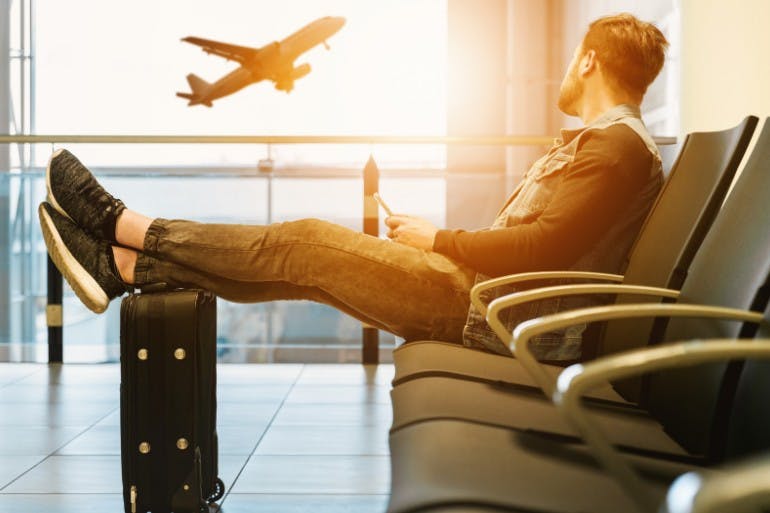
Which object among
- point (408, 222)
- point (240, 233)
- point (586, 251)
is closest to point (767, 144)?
point (586, 251)

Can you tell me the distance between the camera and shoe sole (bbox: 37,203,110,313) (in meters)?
1.88

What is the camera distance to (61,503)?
1.92 meters

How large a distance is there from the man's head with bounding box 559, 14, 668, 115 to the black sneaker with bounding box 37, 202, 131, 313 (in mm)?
1225

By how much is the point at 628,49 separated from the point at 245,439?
1520mm

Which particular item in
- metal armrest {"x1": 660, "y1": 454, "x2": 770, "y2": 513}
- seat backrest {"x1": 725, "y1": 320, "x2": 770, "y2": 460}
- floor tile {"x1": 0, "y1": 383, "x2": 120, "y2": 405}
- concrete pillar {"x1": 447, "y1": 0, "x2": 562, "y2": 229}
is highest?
concrete pillar {"x1": 447, "y1": 0, "x2": 562, "y2": 229}

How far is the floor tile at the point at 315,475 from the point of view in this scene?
203 centimetres

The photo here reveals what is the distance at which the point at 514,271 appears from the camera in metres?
1.83

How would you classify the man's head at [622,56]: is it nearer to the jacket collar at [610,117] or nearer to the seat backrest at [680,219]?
the jacket collar at [610,117]

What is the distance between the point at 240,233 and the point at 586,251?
2.56ft

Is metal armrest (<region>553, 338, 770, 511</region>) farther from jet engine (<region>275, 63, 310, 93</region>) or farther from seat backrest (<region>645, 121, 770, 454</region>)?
jet engine (<region>275, 63, 310, 93</region>)

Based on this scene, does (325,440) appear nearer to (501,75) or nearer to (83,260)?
(83,260)

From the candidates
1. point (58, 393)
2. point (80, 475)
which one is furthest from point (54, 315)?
point (80, 475)

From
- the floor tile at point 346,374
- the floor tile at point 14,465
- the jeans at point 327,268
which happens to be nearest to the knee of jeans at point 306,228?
the jeans at point 327,268

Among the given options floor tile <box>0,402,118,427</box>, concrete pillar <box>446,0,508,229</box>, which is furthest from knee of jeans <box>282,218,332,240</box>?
concrete pillar <box>446,0,508,229</box>
